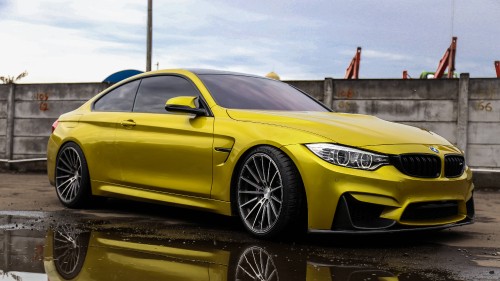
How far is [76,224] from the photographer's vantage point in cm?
577

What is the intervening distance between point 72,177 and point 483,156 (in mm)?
7371

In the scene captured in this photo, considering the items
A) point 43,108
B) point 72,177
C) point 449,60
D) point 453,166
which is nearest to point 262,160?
point 453,166

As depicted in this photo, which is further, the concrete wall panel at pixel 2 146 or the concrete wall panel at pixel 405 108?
the concrete wall panel at pixel 2 146

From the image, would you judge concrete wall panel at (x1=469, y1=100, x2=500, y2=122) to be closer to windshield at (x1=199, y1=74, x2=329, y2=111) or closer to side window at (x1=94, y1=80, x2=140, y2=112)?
windshield at (x1=199, y1=74, x2=329, y2=111)

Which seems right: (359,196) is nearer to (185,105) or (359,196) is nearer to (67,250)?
(185,105)

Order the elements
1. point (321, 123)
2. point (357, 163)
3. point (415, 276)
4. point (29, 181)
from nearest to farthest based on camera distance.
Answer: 1. point (415, 276)
2. point (357, 163)
3. point (321, 123)
4. point (29, 181)

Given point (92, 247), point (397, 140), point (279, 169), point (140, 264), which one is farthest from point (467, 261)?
point (92, 247)

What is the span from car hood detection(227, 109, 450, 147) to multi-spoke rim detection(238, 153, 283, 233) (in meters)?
0.34

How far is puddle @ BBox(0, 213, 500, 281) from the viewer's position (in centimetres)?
383

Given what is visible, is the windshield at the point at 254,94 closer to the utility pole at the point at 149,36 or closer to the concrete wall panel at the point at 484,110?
the concrete wall panel at the point at 484,110

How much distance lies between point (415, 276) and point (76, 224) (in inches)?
121

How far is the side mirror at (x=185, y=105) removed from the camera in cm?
562

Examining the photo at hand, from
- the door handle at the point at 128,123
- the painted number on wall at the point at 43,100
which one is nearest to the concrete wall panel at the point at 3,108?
the painted number on wall at the point at 43,100

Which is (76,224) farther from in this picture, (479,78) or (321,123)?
(479,78)
